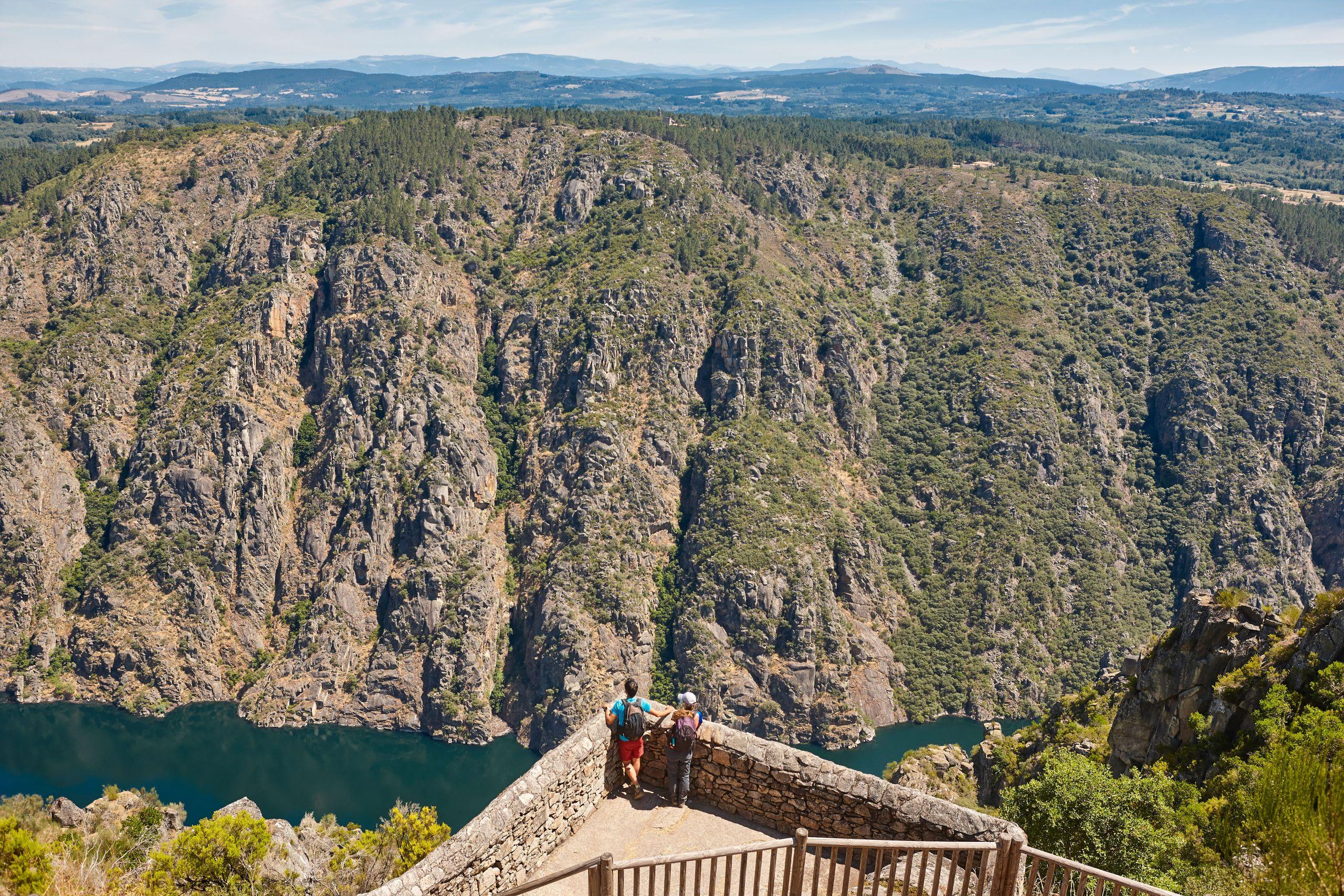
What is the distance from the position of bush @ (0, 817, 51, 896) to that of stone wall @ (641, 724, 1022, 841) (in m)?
14.5

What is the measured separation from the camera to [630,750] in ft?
65.2

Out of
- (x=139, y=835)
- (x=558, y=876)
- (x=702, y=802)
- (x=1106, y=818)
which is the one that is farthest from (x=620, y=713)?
(x=139, y=835)

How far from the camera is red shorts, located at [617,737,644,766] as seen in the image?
1980cm

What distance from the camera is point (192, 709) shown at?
395 feet

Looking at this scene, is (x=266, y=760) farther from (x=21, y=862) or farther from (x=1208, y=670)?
(x=1208, y=670)

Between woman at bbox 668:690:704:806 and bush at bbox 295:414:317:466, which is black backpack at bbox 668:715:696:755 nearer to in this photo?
woman at bbox 668:690:704:806

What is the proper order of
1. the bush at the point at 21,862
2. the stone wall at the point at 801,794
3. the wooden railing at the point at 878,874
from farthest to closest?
the bush at the point at 21,862 < the stone wall at the point at 801,794 < the wooden railing at the point at 878,874

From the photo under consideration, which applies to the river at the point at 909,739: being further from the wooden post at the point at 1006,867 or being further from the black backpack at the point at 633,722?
the wooden post at the point at 1006,867

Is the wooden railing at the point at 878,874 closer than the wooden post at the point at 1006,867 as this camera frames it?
Yes

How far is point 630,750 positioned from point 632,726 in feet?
2.05

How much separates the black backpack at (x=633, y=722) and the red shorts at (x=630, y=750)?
0.31 ft

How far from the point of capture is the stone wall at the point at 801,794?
17750 mm

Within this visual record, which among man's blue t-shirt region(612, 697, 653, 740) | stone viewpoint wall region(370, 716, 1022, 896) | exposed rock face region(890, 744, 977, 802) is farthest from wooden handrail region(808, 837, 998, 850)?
exposed rock face region(890, 744, 977, 802)

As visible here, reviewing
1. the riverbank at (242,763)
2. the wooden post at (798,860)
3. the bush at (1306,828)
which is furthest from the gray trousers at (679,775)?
the riverbank at (242,763)
